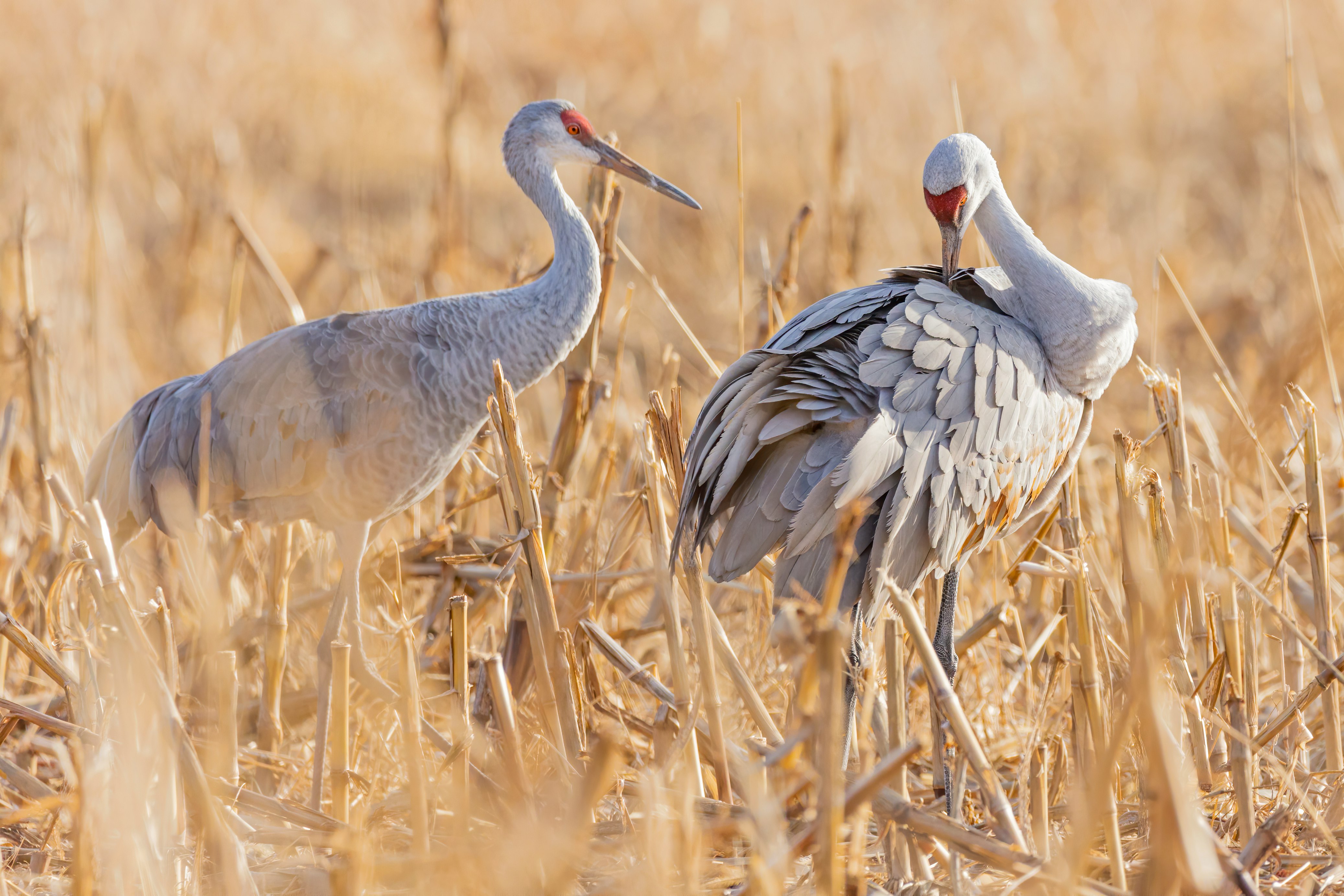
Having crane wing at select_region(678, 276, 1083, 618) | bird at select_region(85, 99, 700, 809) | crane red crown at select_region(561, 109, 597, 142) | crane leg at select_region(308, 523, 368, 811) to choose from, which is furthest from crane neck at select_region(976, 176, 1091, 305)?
crane leg at select_region(308, 523, 368, 811)

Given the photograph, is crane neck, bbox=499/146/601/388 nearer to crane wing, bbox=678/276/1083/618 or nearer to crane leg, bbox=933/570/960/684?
crane wing, bbox=678/276/1083/618

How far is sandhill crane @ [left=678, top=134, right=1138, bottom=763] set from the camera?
2.71 m

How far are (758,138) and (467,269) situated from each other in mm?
2742

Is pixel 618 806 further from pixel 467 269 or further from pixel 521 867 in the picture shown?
pixel 467 269

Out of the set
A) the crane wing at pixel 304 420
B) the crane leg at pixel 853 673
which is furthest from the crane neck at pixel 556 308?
the crane leg at pixel 853 673

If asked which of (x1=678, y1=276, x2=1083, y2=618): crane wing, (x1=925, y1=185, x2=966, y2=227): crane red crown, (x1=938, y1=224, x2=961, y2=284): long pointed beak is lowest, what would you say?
(x1=678, y1=276, x2=1083, y2=618): crane wing

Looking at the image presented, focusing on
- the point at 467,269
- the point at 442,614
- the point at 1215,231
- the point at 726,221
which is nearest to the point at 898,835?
the point at 442,614

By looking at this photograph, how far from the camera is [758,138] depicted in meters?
8.78

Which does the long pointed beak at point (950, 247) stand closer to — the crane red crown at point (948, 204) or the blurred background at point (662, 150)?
the crane red crown at point (948, 204)

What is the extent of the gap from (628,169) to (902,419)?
1724 millimetres

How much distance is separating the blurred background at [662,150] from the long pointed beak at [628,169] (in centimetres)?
107

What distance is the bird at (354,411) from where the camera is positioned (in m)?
3.76

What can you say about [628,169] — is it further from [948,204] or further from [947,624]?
[947,624]

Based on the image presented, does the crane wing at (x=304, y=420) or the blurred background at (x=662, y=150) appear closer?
the crane wing at (x=304, y=420)
